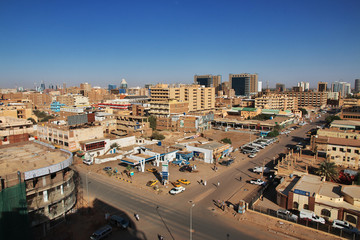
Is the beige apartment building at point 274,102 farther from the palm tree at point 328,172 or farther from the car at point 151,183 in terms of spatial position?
the car at point 151,183

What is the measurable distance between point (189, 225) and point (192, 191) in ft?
20.7

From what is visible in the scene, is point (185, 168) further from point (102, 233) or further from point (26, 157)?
point (26, 157)

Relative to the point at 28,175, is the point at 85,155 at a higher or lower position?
lower

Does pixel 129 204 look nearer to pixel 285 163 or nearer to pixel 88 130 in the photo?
pixel 285 163

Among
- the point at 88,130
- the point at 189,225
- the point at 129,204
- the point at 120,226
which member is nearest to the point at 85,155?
the point at 88,130

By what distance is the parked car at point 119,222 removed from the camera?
17.7 m

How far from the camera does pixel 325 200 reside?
19.6 metres

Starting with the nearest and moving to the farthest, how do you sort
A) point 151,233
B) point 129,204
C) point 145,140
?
point 151,233 < point 129,204 < point 145,140

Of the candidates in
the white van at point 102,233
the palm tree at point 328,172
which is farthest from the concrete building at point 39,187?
the palm tree at point 328,172

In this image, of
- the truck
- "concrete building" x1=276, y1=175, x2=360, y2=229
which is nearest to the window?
"concrete building" x1=276, y1=175, x2=360, y2=229

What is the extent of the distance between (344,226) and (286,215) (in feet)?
12.1

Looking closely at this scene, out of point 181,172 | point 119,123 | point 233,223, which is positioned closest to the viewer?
point 233,223

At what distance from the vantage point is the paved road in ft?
56.1

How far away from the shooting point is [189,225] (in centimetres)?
1806
